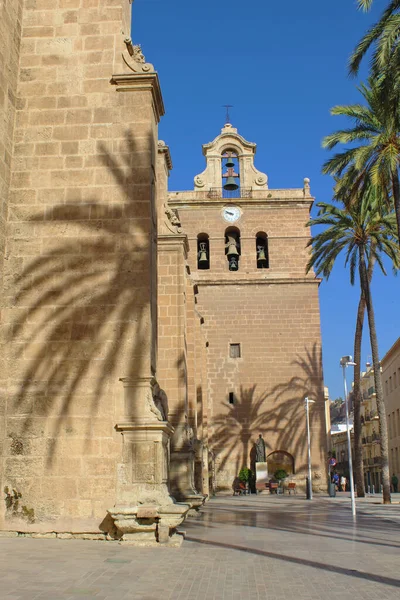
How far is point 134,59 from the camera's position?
9.77m

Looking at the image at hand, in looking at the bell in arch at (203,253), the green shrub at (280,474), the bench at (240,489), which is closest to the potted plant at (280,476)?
the green shrub at (280,474)

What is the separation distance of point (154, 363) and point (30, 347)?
5.63ft

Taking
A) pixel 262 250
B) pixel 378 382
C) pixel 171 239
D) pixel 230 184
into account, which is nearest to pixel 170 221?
pixel 171 239

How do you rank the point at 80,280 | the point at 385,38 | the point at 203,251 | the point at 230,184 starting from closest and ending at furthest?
1. the point at 80,280
2. the point at 385,38
3. the point at 230,184
4. the point at 203,251

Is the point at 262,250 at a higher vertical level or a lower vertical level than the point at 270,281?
higher

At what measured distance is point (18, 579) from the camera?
5297 millimetres

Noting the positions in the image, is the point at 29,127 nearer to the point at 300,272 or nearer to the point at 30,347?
the point at 30,347

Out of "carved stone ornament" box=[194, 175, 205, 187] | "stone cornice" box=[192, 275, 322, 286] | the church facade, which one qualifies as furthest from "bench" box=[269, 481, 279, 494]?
the church facade

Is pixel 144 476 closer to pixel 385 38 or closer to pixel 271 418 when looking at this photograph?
pixel 385 38

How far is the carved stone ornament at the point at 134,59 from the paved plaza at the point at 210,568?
21.9 feet

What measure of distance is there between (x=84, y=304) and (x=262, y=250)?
75.7 feet

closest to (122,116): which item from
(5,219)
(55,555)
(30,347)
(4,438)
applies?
(5,219)

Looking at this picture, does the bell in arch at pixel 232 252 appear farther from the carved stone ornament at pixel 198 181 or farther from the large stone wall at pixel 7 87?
the large stone wall at pixel 7 87

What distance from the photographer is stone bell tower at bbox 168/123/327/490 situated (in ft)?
93.0
